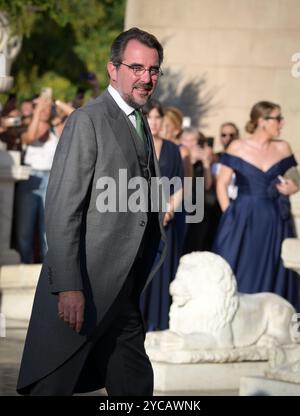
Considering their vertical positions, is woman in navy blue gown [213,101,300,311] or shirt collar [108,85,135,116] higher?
shirt collar [108,85,135,116]

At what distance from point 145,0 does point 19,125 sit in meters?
3.98

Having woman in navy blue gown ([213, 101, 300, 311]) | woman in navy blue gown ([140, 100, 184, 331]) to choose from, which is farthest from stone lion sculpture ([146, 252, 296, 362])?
woman in navy blue gown ([213, 101, 300, 311])

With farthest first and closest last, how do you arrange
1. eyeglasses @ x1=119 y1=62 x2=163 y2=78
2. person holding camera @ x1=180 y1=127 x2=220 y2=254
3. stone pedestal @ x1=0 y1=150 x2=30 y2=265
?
stone pedestal @ x1=0 y1=150 x2=30 y2=265 < person holding camera @ x1=180 y1=127 x2=220 y2=254 < eyeglasses @ x1=119 y1=62 x2=163 y2=78

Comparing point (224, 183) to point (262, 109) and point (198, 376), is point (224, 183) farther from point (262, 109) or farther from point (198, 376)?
point (198, 376)

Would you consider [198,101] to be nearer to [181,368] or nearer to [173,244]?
[173,244]

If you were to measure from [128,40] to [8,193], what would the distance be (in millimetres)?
9605

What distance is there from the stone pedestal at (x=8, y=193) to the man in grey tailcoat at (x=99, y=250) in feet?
29.9

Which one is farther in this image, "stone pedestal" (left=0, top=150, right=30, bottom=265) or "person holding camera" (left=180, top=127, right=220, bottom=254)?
"stone pedestal" (left=0, top=150, right=30, bottom=265)

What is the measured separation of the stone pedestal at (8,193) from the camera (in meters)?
15.3

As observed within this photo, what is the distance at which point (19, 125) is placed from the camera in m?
16.4

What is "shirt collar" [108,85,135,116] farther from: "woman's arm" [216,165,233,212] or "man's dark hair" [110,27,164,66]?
"woman's arm" [216,165,233,212]

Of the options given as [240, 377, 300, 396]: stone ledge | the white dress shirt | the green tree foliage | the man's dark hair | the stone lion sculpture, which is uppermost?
the green tree foliage

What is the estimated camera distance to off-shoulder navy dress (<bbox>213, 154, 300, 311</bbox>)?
13.2 metres
